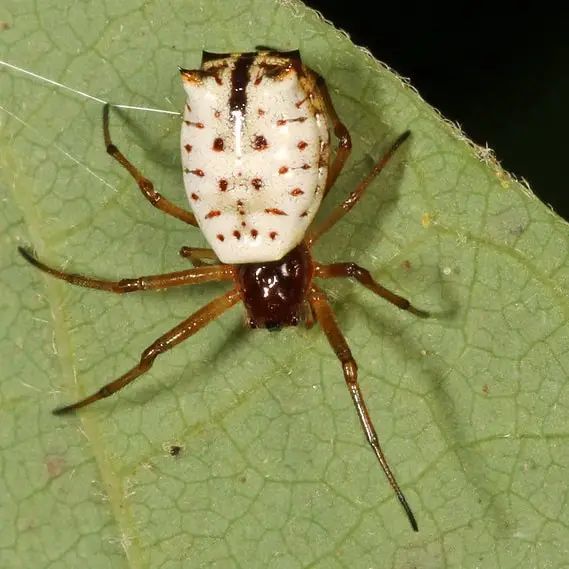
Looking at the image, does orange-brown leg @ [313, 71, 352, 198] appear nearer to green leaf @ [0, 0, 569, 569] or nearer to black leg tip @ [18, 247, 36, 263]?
green leaf @ [0, 0, 569, 569]

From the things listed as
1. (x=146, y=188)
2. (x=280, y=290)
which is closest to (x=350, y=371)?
(x=280, y=290)

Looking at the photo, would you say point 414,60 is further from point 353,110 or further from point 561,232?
Result: point 561,232

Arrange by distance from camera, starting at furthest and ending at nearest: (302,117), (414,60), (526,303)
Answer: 1. (414,60)
2. (526,303)
3. (302,117)

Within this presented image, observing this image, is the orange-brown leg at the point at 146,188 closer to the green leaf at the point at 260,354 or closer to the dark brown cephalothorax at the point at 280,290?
the green leaf at the point at 260,354

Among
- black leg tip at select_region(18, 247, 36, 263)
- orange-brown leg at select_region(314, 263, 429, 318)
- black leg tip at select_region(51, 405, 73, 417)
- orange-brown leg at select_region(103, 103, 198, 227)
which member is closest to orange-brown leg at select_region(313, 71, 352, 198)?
orange-brown leg at select_region(314, 263, 429, 318)

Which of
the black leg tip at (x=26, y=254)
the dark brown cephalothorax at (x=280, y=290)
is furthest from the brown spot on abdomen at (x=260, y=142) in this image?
the black leg tip at (x=26, y=254)

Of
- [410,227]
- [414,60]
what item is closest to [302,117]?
[410,227]

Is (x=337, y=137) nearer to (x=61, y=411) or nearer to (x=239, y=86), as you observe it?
(x=239, y=86)
